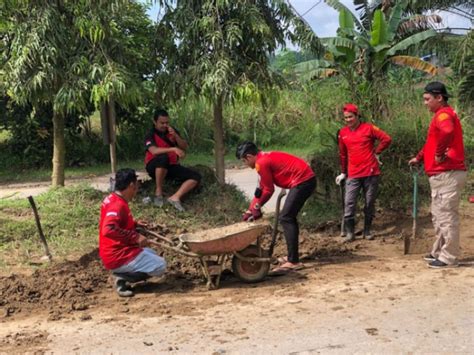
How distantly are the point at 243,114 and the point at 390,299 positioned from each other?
16502mm

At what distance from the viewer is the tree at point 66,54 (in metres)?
7.99

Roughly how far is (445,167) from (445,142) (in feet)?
0.97

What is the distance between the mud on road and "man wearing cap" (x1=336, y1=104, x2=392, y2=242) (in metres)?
1.08

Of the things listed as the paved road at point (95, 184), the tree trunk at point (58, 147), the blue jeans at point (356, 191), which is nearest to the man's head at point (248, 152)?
the blue jeans at point (356, 191)

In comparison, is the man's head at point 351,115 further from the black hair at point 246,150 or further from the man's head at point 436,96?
the black hair at point 246,150

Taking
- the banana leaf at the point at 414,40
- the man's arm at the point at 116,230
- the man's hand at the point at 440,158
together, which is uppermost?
the banana leaf at the point at 414,40

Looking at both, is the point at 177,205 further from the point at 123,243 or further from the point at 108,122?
the point at 123,243

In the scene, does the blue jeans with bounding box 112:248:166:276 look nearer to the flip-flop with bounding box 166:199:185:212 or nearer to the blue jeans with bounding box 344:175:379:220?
the flip-flop with bounding box 166:199:185:212

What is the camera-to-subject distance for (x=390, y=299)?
521 cm

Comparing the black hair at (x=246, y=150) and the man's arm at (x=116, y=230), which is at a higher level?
the black hair at (x=246, y=150)

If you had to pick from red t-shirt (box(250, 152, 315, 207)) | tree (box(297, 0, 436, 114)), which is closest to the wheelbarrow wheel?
red t-shirt (box(250, 152, 315, 207))

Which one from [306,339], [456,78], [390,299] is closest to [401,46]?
[456,78]

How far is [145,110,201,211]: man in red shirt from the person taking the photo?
840cm

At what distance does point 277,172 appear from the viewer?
250 inches
